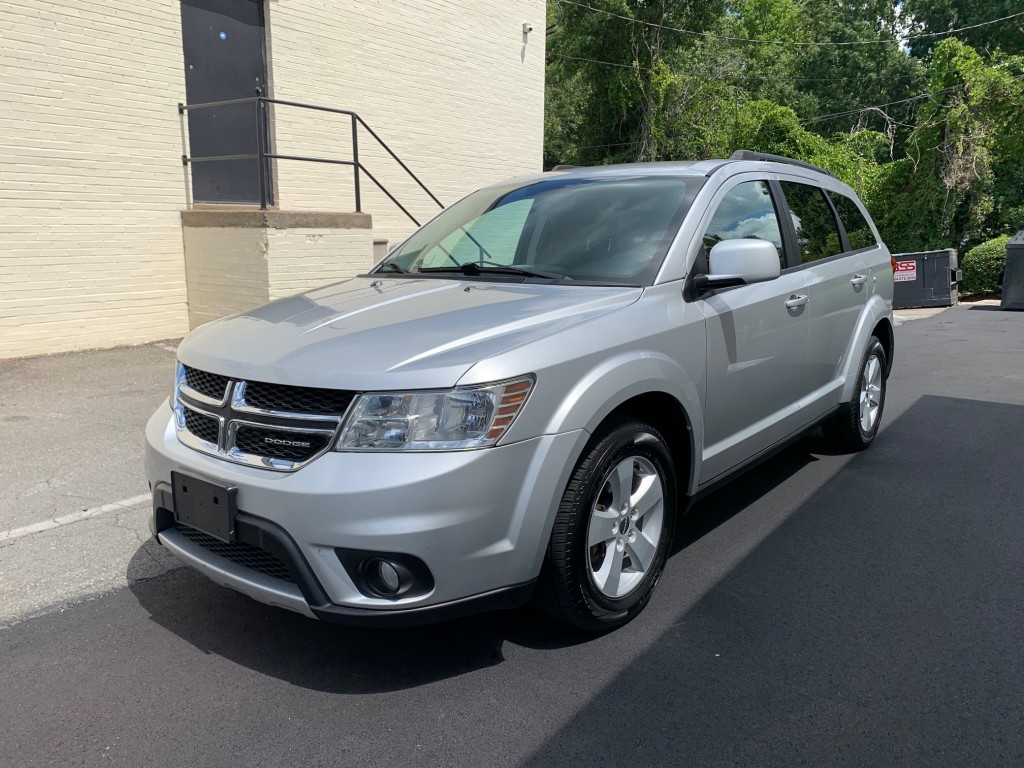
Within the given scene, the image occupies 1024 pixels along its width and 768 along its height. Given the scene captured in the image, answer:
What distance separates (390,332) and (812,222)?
118 inches

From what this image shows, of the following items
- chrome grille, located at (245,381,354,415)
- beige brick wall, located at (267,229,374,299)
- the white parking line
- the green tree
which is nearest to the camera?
chrome grille, located at (245,381,354,415)

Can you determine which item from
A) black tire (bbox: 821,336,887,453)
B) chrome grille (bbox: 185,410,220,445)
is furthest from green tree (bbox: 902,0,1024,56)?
chrome grille (bbox: 185,410,220,445)

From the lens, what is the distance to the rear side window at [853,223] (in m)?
5.34

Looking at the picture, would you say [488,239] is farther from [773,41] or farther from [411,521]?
[773,41]

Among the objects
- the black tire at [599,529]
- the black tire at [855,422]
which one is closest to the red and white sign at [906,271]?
the black tire at [855,422]

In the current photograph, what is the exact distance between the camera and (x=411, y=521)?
2.55m

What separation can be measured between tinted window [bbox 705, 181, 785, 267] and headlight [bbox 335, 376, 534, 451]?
1630 millimetres

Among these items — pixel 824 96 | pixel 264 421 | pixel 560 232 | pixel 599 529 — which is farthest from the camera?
pixel 824 96

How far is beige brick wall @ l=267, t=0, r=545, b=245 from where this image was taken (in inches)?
416

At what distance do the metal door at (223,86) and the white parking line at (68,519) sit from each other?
5661mm

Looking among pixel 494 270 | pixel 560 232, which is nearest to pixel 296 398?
pixel 494 270

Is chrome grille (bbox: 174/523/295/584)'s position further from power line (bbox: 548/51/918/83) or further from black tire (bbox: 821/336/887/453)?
power line (bbox: 548/51/918/83)

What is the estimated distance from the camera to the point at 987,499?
472 cm

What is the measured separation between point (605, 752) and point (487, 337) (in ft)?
4.44
